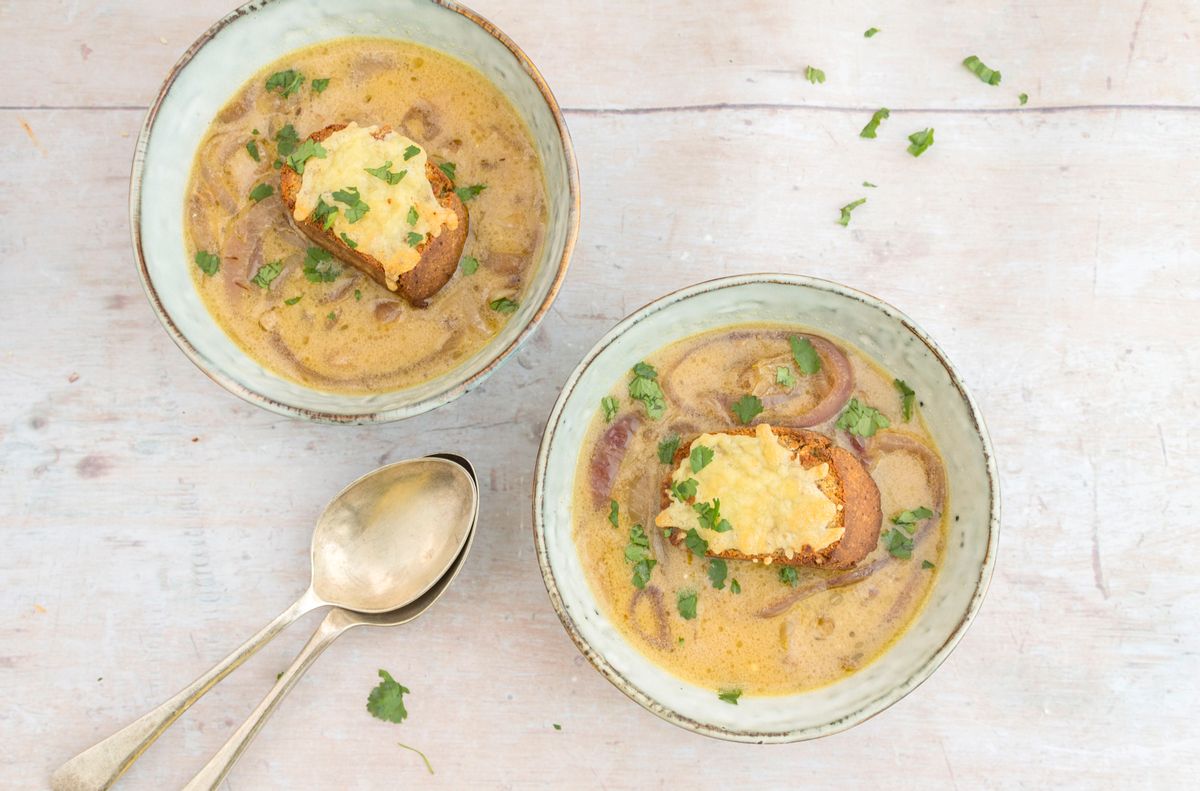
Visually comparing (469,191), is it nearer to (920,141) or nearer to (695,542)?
(695,542)

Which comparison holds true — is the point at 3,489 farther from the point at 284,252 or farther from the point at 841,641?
the point at 841,641

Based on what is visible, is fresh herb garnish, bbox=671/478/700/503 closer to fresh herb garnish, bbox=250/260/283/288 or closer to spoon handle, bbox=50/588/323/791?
spoon handle, bbox=50/588/323/791

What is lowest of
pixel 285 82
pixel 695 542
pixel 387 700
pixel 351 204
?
pixel 387 700

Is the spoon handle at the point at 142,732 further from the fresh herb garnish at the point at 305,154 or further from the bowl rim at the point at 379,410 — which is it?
the fresh herb garnish at the point at 305,154

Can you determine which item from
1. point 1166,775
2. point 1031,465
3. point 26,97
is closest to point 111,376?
point 26,97

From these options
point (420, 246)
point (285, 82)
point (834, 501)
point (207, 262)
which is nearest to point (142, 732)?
point (207, 262)

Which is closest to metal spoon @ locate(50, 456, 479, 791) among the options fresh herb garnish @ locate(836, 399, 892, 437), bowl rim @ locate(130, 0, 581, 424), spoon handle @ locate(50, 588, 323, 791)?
spoon handle @ locate(50, 588, 323, 791)
